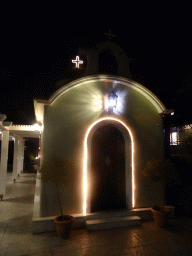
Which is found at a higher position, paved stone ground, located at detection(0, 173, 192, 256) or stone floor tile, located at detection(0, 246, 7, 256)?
stone floor tile, located at detection(0, 246, 7, 256)

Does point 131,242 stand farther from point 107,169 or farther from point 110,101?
point 110,101

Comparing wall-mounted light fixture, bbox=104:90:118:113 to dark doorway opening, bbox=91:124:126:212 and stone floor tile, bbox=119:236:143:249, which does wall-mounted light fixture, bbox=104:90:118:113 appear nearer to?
dark doorway opening, bbox=91:124:126:212

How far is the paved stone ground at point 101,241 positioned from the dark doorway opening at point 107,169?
1.02 m

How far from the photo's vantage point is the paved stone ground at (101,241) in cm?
451

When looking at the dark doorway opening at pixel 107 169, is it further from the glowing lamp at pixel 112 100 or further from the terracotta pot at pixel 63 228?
the terracotta pot at pixel 63 228

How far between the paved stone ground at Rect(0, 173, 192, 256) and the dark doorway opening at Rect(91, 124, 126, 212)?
102 cm

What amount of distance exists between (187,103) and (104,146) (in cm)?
557

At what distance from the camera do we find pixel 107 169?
22.0 feet

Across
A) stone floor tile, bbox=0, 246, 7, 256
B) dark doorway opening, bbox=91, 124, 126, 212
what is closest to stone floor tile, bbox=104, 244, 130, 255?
dark doorway opening, bbox=91, 124, 126, 212

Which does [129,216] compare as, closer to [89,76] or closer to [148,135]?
[148,135]

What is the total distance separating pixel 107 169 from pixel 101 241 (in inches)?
91.6

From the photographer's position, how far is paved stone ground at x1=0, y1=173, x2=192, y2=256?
4.51 m

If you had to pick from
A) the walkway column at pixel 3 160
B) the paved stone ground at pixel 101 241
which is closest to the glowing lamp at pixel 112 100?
the paved stone ground at pixel 101 241

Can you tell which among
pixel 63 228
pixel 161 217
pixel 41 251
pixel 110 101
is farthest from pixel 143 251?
pixel 110 101
